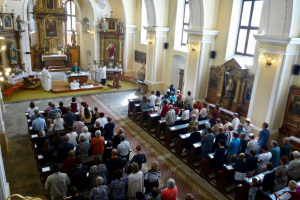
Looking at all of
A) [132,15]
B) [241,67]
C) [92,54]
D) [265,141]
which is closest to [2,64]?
[92,54]

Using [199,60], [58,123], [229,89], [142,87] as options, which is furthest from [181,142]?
[142,87]

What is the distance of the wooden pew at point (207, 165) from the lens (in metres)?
7.41

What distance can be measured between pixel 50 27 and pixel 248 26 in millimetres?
17927

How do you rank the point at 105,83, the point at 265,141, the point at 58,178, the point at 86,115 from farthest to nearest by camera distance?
the point at 105,83, the point at 86,115, the point at 265,141, the point at 58,178

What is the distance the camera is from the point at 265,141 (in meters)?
8.04

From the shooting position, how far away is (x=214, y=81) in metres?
12.6

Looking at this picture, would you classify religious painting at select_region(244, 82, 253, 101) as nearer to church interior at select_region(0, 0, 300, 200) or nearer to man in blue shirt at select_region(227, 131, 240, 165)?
church interior at select_region(0, 0, 300, 200)

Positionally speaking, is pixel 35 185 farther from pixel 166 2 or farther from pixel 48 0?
pixel 48 0

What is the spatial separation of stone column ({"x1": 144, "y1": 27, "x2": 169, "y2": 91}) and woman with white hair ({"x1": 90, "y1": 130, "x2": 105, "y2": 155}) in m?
10.00

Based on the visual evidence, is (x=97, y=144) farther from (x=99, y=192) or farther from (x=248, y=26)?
(x=248, y=26)

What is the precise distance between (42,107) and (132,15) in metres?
10.2

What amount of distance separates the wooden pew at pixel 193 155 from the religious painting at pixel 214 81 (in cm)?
512

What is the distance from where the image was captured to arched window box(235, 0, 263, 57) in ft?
36.4

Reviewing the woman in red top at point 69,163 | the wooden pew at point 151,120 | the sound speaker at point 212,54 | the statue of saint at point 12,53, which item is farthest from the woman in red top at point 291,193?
the statue of saint at point 12,53
